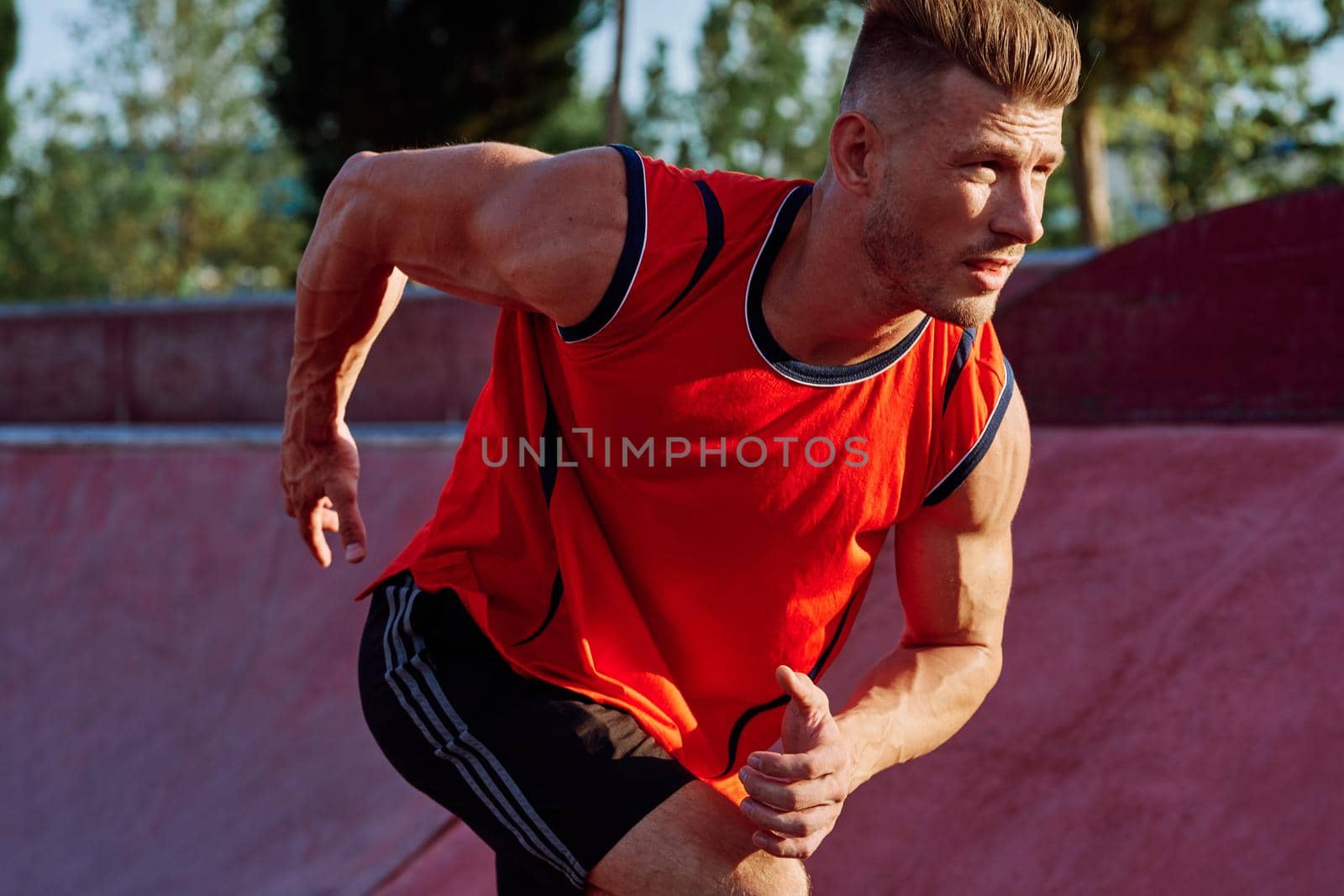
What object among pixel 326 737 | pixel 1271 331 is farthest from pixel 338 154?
pixel 1271 331

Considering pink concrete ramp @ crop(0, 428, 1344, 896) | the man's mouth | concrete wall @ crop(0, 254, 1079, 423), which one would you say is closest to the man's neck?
the man's mouth

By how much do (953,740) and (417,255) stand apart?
2392 millimetres

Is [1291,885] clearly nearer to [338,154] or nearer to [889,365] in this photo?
[889,365]

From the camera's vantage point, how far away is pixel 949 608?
256 centimetres

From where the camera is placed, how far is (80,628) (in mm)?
6738

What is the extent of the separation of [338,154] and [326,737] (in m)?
13.9

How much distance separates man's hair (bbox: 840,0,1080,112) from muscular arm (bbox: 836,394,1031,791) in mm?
623

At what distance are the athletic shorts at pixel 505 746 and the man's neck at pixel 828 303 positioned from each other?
2.52 feet

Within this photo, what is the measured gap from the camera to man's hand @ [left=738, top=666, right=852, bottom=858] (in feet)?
6.81

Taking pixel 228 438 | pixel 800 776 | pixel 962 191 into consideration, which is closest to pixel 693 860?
pixel 800 776

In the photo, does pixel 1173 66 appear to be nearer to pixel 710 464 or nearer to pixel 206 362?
pixel 206 362

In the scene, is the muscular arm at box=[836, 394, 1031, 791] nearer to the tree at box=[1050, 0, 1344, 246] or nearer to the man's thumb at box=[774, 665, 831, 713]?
the man's thumb at box=[774, 665, 831, 713]

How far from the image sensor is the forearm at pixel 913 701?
2.38 m

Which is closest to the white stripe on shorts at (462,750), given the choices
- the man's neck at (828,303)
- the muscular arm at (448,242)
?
the muscular arm at (448,242)
